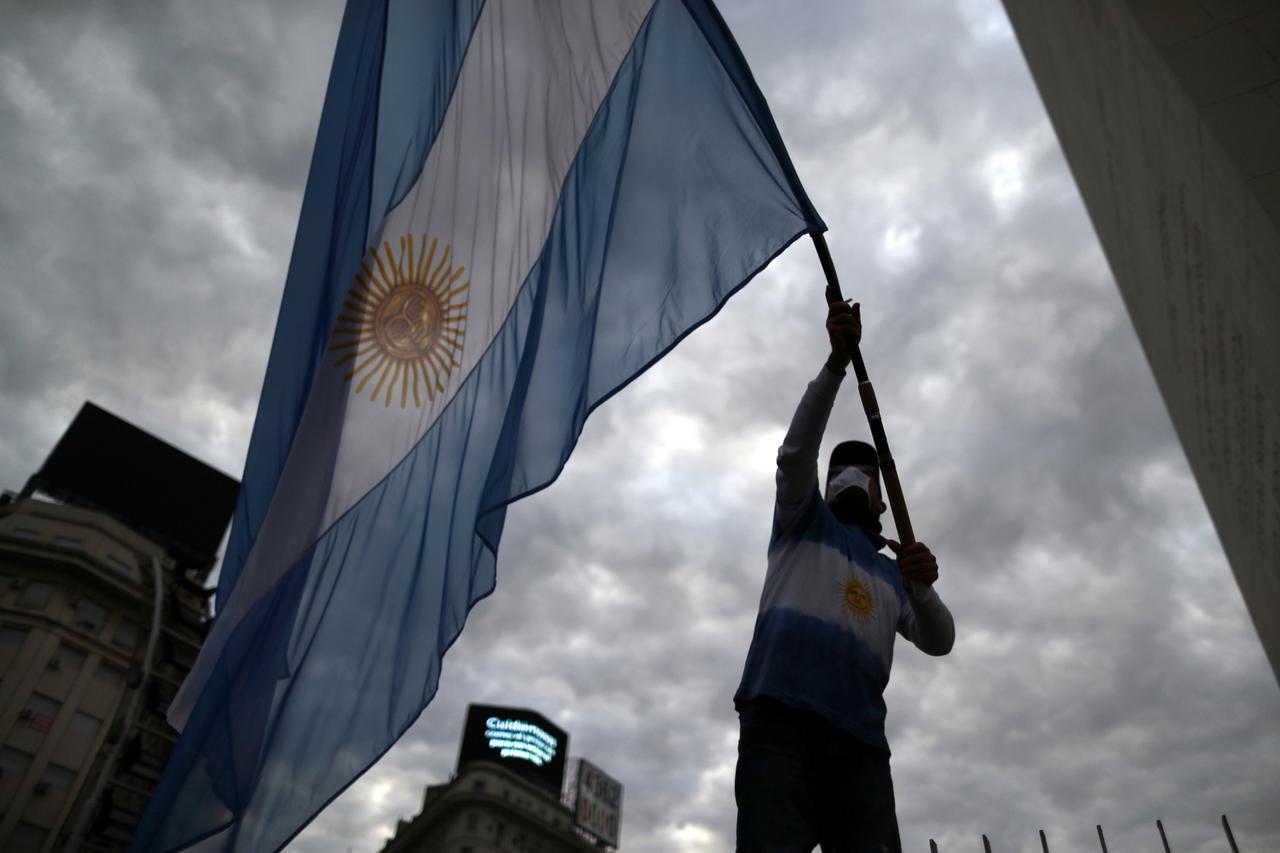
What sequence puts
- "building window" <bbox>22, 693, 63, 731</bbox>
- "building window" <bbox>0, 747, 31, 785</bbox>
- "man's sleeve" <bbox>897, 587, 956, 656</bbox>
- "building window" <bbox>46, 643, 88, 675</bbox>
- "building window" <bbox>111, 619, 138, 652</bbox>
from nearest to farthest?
"man's sleeve" <bbox>897, 587, 956, 656</bbox> → "building window" <bbox>0, 747, 31, 785</bbox> → "building window" <bbox>22, 693, 63, 731</bbox> → "building window" <bbox>46, 643, 88, 675</bbox> → "building window" <bbox>111, 619, 138, 652</bbox>

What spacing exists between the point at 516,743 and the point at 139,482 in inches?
1160

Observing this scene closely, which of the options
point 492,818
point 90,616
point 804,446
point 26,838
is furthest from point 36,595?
point 804,446

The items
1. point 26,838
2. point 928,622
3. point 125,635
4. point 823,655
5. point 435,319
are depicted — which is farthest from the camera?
point 125,635

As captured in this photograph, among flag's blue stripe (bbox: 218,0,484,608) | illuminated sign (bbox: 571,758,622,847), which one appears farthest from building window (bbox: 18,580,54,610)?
flag's blue stripe (bbox: 218,0,484,608)

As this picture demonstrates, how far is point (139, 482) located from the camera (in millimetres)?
46375

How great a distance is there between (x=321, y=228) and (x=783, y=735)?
3.36m

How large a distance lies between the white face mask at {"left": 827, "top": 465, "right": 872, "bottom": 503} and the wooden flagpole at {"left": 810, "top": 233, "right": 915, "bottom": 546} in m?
0.10

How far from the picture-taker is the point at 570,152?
461cm

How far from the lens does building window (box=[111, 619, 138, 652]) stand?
42072mm

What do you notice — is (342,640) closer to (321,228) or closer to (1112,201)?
(321,228)

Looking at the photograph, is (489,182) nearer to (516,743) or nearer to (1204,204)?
(1204,204)

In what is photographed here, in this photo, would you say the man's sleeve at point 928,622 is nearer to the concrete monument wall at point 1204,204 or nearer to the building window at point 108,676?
the concrete monument wall at point 1204,204

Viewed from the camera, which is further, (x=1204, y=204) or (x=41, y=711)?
(x=41, y=711)

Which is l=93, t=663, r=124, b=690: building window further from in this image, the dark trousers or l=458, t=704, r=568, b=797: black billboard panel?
the dark trousers
